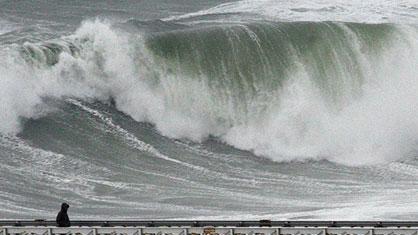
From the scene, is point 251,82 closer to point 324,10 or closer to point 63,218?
point 324,10

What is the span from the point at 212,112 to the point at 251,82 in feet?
6.56

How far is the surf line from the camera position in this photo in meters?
43.1

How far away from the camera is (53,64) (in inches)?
1855

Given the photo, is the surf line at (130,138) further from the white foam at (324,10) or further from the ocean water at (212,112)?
the white foam at (324,10)

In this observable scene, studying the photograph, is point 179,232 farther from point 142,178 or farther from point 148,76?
point 148,76

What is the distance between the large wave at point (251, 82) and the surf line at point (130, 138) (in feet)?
2.31

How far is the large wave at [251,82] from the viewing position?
4616 centimetres

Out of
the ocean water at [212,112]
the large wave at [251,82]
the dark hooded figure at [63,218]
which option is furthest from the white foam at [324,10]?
the dark hooded figure at [63,218]

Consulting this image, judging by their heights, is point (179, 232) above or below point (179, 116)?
below

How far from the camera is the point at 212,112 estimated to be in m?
48.2

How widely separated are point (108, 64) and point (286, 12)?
10099 millimetres

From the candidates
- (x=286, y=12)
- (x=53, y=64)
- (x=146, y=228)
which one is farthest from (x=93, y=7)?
(x=146, y=228)

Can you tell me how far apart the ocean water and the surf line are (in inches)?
2.5

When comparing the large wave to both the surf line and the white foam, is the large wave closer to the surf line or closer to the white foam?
the surf line
